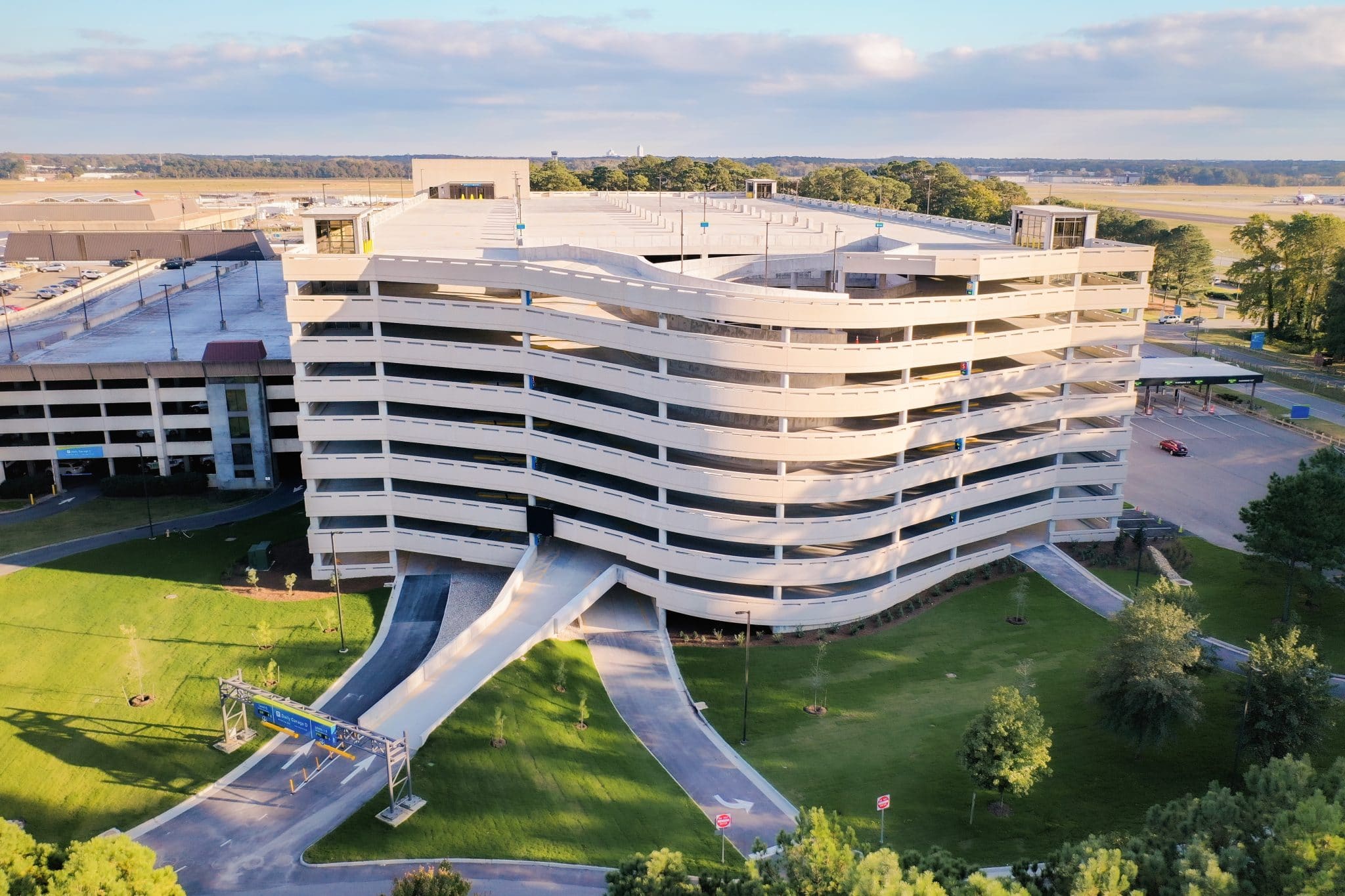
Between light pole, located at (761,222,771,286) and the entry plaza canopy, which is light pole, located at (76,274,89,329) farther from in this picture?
the entry plaza canopy

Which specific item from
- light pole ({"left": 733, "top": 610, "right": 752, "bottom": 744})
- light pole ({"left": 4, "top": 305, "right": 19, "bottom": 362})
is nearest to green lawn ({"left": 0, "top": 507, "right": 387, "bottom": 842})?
light pole ({"left": 733, "top": 610, "right": 752, "bottom": 744})

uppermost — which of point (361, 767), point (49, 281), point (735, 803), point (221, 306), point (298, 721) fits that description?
point (221, 306)

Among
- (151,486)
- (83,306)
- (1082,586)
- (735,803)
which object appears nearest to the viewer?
(735,803)

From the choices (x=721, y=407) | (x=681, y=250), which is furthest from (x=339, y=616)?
(x=681, y=250)

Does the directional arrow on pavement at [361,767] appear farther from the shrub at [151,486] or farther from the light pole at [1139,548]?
the light pole at [1139,548]

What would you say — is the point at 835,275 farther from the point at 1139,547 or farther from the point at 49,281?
the point at 49,281

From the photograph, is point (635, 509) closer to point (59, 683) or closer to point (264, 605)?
point (264, 605)
